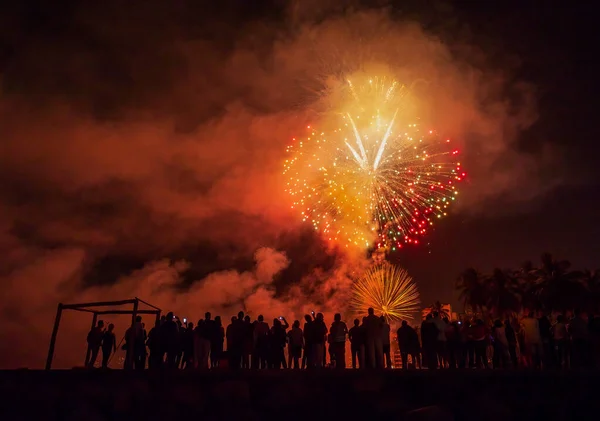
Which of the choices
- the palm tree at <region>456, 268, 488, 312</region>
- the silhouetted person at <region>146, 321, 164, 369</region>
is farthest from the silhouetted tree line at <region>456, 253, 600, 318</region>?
the silhouetted person at <region>146, 321, 164, 369</region>

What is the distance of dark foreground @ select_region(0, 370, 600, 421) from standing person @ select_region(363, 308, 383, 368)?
2975 mm

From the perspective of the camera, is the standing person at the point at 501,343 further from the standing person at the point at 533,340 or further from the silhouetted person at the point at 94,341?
the silhouetted person at the point at 94,341

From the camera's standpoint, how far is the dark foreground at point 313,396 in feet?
37.3

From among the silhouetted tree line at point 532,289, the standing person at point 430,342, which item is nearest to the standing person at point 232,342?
the standing person at point 430,342

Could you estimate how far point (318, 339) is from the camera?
15992 millimetres

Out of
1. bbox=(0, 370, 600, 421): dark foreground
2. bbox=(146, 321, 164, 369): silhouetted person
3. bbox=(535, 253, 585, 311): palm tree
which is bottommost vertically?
bbox=(0, 370, 600, 421): dark foreground

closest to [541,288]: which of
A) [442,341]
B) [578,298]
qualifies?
[578,298]

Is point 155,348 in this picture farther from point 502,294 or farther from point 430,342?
point 502,294

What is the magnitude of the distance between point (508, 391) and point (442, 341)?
3674mm

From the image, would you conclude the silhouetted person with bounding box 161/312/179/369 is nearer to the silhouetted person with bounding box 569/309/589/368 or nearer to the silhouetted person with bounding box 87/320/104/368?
the silhouetted person with bounding box 87/320/104/368

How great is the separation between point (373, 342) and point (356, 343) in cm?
63

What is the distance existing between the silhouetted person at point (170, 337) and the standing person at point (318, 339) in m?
4.90

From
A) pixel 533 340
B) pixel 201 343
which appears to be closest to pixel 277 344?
pixel 201 343

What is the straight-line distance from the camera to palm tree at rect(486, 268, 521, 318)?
6292 cm
